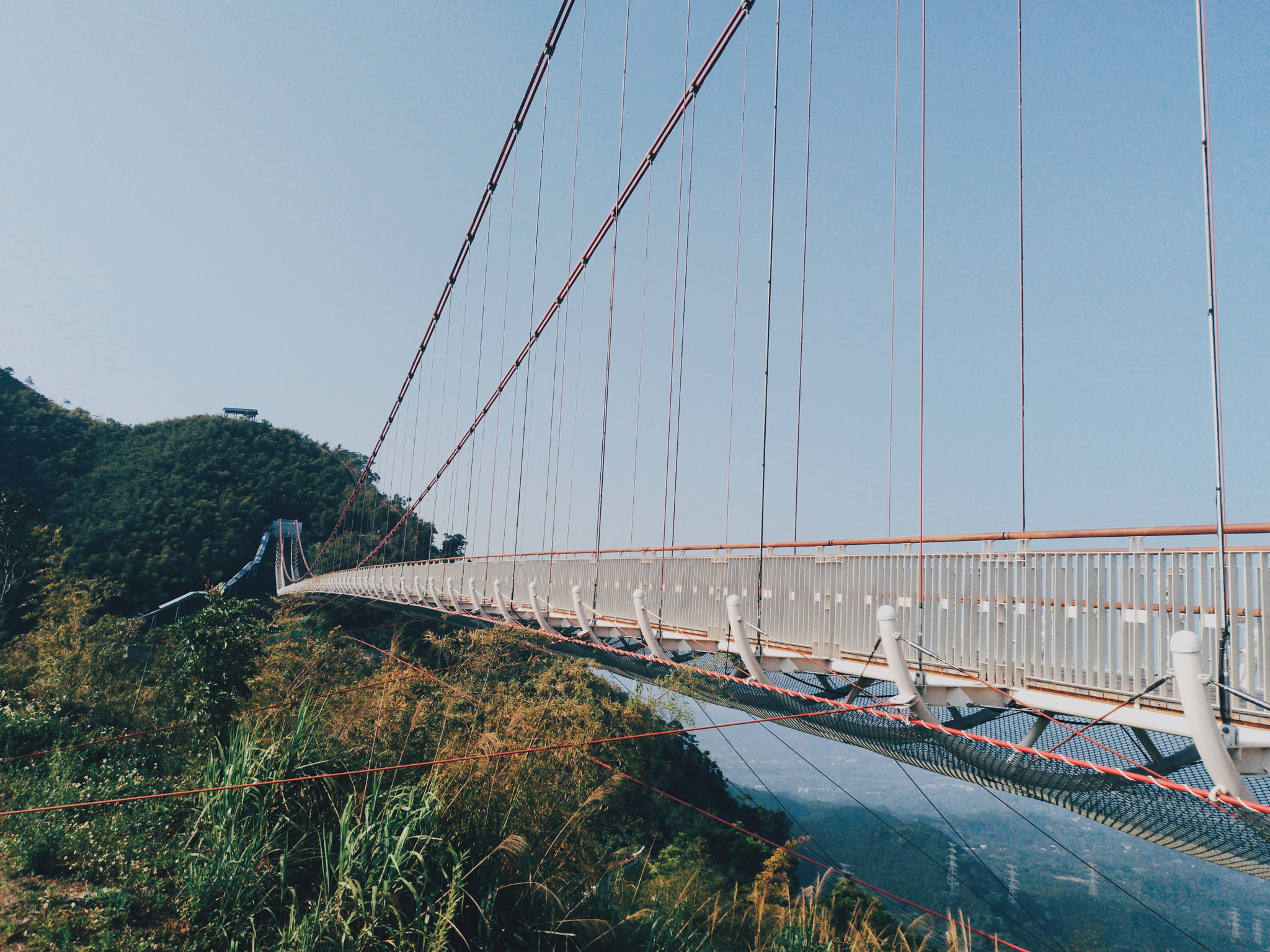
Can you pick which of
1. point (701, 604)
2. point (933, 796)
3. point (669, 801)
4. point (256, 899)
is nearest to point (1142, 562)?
point (701, 604)

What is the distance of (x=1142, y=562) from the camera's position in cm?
368

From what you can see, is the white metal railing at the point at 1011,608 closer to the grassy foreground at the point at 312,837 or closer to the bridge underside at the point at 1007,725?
the bridge underside at the point at 1007,725

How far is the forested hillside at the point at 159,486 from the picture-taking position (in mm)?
42406

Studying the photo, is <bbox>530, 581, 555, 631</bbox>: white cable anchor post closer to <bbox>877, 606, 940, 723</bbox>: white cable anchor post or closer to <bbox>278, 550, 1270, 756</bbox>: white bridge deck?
<bbox>278, 550, 1270, 756</bbox>: white bridge deck

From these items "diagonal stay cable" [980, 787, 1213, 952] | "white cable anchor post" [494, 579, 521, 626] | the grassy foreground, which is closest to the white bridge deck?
"diagonal stay cable" [980, 787, 1213, 952]

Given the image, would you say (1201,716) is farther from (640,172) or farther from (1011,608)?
(640,172)

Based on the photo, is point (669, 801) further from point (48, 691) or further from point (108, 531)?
point (108, 531)

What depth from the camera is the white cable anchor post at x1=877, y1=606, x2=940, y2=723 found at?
411cm

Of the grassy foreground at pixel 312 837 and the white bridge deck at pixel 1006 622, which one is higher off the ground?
the white bridge deck at pixel 1006 622

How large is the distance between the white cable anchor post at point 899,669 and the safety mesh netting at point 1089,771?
0.33 ft

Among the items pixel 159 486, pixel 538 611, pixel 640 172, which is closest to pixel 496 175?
pixel 640 172

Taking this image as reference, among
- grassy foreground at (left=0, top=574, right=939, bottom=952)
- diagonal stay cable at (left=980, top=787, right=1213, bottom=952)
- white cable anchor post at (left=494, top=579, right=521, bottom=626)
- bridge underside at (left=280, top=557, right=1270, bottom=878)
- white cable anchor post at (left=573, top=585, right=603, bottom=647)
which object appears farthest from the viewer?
white cable anchor post at (left=494, top=579, right=521, bottom=626)

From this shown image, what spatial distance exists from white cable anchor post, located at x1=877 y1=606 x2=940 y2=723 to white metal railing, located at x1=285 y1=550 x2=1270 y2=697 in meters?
0.40

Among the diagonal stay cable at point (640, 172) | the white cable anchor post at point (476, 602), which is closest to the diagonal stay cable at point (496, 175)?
the diagonal stay cable at point (640, 172)
